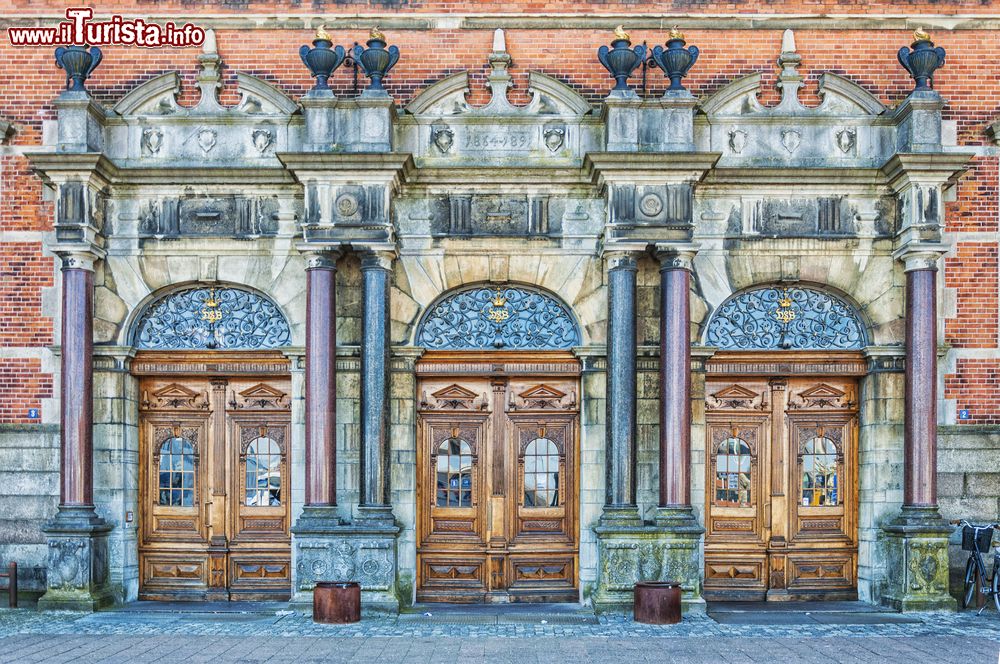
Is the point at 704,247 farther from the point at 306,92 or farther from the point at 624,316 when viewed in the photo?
the point at 306,92

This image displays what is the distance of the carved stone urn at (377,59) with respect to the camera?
1256 centimetres

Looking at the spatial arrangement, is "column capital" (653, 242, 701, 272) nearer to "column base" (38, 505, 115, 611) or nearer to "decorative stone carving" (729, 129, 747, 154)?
"decorative stone carving" (729, 129, 747, 154)

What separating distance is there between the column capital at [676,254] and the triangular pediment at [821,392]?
7.49 ft

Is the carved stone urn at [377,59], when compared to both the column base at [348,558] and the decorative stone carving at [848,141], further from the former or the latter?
the decorative stone carving at [848,141]

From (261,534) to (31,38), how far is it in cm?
666

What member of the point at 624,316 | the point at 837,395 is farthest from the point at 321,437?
the point at 837,395

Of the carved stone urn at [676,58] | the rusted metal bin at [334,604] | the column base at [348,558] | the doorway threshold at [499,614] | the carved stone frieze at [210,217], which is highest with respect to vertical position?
the carved stone urn at [676,58]

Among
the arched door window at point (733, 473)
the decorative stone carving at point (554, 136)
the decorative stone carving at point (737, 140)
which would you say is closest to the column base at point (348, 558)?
the arched door window at point (733, 473)

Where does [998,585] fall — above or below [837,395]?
below

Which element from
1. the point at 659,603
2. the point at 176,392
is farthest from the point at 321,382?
the point at 659,603

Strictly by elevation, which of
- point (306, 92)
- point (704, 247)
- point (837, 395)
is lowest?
point (837, 395)

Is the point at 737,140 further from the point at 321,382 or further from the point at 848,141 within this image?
the point at 321,382

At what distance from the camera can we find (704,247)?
13.1m

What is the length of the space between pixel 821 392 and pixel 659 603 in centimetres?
363
